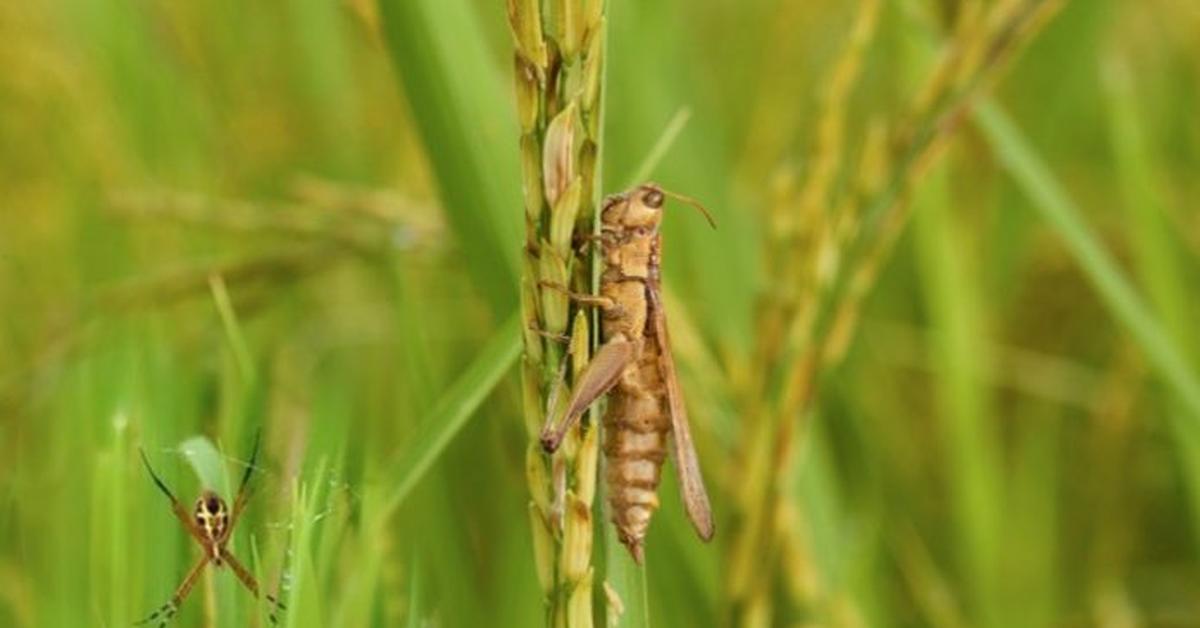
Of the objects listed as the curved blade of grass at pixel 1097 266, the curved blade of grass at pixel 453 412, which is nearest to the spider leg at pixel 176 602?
the curved blade of grass at pixel 453 412

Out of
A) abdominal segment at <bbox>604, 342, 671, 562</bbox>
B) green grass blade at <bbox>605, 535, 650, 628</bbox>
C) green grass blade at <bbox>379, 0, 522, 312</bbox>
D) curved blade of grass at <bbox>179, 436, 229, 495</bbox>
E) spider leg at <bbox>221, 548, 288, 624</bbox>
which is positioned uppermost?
green grass blade at <bbox>379, 0, 522, 312</bbox>

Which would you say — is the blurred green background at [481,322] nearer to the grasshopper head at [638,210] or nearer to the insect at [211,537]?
the insect at [211,537]

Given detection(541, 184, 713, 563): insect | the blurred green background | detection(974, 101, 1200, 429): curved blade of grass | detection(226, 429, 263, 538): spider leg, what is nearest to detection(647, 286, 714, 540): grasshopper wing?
detection(541, 184, 713, 563): insect

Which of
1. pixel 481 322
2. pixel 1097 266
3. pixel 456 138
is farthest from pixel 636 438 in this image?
pixel 481 322

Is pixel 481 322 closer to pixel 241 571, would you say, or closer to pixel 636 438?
pixel 636 438

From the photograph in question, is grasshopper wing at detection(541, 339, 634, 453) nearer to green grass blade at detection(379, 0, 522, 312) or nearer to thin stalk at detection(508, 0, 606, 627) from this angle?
thin stalk at detection(508, 0, 606, 627)

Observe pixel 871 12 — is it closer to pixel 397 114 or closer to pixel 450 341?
pixel 450 341
